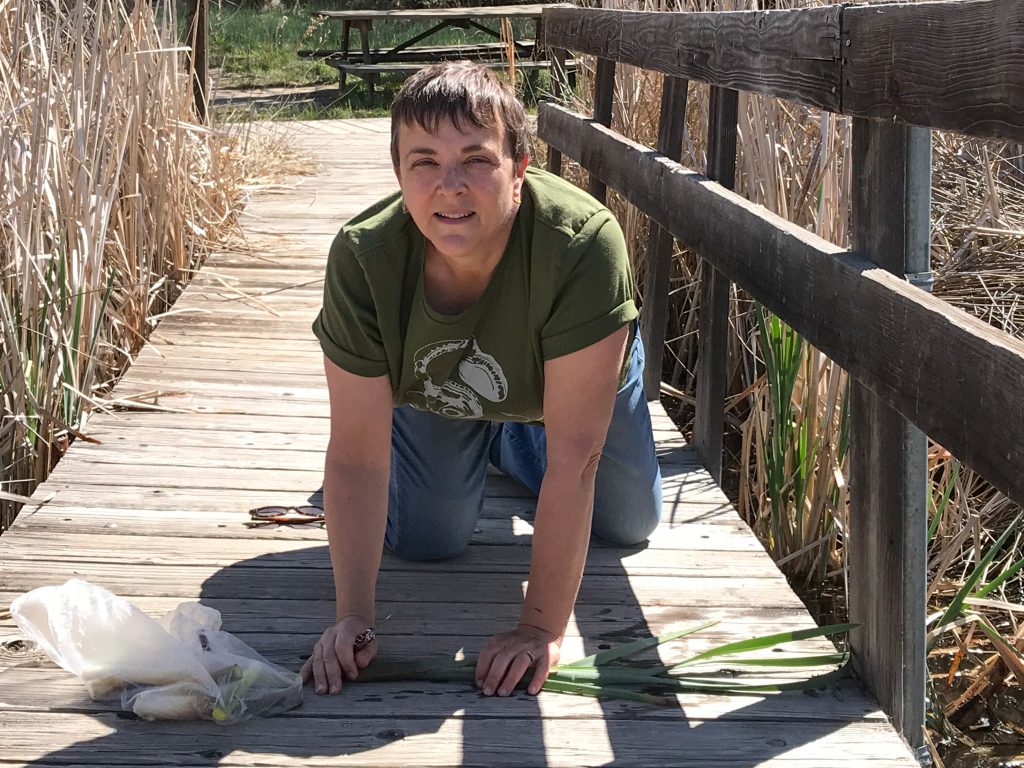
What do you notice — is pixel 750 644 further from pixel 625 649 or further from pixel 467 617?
pixel 467 617

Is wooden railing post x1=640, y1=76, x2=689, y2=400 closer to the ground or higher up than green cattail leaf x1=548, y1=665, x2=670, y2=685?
higher up

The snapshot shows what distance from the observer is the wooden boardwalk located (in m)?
1.95

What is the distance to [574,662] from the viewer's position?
219 centimetres

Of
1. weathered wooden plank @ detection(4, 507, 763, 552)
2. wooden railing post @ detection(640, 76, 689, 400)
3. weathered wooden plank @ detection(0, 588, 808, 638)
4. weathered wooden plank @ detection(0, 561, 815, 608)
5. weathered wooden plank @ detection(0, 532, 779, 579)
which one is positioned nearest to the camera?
weathered wooden plank @ detection(0, 588, 808, 638)

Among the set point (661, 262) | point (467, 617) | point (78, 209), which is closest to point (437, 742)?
point (467, 617)

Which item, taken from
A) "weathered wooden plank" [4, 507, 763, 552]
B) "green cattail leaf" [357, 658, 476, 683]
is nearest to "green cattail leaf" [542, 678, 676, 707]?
"green cattail leaf" [357, 658, 476, 683]

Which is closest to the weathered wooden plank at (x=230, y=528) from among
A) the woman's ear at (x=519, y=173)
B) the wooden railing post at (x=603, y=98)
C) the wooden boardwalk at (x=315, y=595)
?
the wooden boardwalk at (x=315, y=595)

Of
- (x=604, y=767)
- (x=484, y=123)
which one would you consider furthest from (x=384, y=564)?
(x=484, y=123)

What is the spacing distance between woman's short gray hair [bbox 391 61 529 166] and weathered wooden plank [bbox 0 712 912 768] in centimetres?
89

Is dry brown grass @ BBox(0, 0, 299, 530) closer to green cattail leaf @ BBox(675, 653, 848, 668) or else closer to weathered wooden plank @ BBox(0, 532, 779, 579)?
weathered wooden plank @ BBox(0, 532, 779, 579)

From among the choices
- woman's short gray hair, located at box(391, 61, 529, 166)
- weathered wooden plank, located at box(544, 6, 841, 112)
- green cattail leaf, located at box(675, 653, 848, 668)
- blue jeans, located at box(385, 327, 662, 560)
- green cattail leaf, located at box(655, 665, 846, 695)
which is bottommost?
green cattail leaf, located at box(655, 665, 846, 695)

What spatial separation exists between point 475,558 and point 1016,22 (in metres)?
1.58

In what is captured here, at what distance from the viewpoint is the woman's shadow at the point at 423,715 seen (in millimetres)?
1925

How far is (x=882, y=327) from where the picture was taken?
1921 mm
